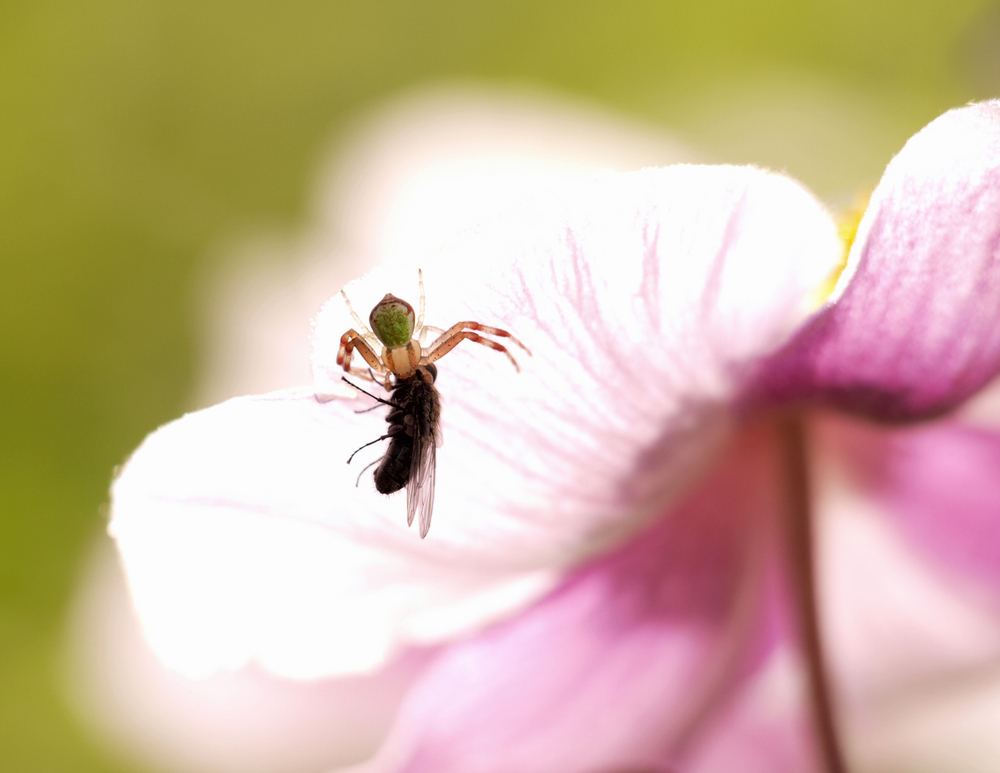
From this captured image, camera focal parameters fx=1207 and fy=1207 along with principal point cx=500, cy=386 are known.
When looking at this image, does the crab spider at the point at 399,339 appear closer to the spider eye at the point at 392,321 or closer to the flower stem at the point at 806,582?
the spider eye at the point at 392,321

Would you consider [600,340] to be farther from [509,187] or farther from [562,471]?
[509,187]

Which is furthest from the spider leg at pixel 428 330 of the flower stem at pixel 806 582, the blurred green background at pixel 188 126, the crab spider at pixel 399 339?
the blurred green background at pixel 188 126

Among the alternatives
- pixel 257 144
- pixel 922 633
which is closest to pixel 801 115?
pixel 257 144

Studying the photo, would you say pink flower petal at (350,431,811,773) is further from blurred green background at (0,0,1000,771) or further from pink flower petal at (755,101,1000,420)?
blurred green background at (0,0,1000,771)

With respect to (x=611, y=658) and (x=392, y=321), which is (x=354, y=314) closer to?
(x=392, y=321)

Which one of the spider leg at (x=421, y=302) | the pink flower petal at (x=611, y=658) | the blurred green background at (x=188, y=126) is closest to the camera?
the spider leg at (x=421, y=302)

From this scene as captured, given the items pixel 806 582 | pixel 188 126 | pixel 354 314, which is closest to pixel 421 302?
pixel 354 314

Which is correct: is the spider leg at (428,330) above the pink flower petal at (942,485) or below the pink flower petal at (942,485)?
above
